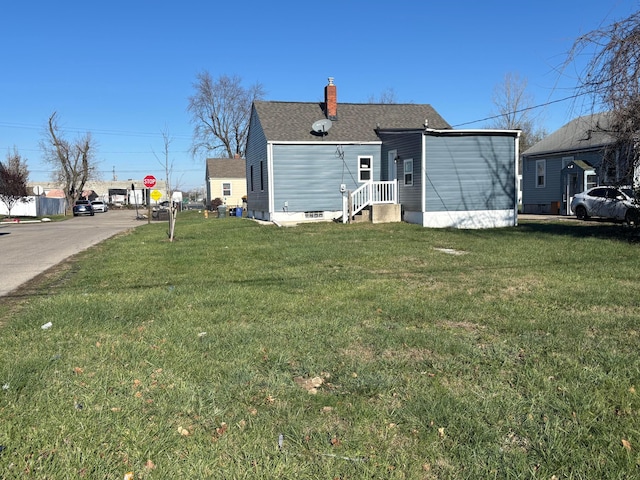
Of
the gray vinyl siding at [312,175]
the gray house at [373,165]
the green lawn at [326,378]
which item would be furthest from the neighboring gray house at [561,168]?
the green lawn at [326,378]

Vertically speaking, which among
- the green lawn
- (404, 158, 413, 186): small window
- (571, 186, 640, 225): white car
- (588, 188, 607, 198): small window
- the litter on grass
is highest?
(404, 158, 413, 186): small window

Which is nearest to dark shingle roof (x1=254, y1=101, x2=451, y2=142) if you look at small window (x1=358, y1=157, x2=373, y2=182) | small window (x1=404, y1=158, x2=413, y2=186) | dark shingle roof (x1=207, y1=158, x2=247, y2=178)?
small window (x1=358, y1=157, x2=373, y2=182)

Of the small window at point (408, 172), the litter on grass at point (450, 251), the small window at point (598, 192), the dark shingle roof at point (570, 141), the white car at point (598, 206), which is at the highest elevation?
the dark shingle roof at point (570, 141)

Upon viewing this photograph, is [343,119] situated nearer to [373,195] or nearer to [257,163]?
[257,163]

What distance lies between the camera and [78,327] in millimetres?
5590

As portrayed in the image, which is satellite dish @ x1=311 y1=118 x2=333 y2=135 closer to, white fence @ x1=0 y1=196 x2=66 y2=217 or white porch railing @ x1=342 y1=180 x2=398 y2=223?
white porch railing @ x1=342 y1=180 x2=398 y2=223

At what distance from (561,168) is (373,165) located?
11.7 m

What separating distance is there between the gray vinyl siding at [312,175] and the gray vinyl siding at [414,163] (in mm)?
2262

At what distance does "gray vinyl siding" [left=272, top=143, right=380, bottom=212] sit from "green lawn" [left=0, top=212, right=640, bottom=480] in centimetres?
1463

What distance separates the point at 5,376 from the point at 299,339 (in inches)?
99.8

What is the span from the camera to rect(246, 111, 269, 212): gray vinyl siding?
2378cm

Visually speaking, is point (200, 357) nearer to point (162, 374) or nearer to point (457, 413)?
A: point (162, 374)

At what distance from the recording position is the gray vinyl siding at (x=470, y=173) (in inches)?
773

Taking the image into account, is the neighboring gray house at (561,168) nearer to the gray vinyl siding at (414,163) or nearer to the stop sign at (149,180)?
the gray vinyl siding at (414,163)
